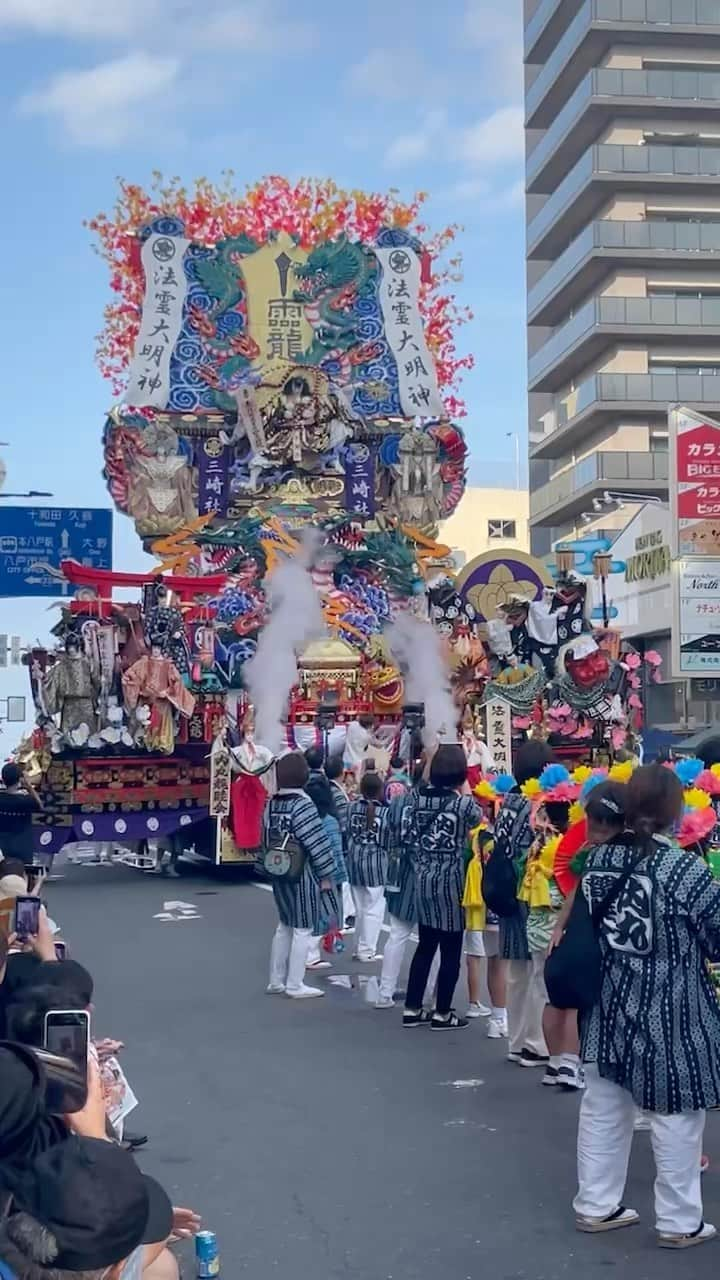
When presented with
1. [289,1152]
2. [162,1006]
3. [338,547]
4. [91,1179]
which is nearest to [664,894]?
[289,1152]

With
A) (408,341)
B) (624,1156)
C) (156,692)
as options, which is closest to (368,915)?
(624,1156)

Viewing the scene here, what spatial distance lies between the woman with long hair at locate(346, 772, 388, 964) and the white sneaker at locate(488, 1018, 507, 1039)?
235cm

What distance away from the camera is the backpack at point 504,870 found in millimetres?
7656

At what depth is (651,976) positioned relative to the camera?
5117mm

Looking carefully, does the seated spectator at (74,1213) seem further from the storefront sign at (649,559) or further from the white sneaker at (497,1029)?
the storefront sign at (649,559)

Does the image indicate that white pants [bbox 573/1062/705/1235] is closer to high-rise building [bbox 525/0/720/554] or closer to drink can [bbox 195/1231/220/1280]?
drink can [bbox 195/1231/220/1280]

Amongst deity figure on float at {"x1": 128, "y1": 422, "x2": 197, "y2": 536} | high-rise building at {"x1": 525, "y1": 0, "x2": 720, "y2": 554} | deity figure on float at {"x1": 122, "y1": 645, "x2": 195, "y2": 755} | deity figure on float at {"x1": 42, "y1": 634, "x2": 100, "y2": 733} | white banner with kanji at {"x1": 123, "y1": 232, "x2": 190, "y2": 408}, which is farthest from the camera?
high-rise building at {"x1": 525, "y1": 0, "x2": 720, "y2": 554}

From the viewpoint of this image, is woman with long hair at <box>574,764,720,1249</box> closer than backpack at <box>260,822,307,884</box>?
Yes

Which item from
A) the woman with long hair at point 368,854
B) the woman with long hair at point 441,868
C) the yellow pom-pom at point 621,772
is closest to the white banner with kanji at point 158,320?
the woman with long hair at point 368,854

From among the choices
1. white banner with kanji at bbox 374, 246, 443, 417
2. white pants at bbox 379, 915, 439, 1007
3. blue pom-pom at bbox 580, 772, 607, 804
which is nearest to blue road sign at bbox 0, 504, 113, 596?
white banner with kanji at bbox 374, 246, 443, 417

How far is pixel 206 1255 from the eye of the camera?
4.62 meters

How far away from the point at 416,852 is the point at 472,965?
93cm

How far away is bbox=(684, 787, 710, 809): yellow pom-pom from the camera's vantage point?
20.3 ft

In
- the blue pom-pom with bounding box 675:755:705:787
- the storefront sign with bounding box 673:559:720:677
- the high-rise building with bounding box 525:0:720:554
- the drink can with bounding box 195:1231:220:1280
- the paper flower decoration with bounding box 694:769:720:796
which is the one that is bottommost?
the drink can with bounding box 195:1231:220:1280
